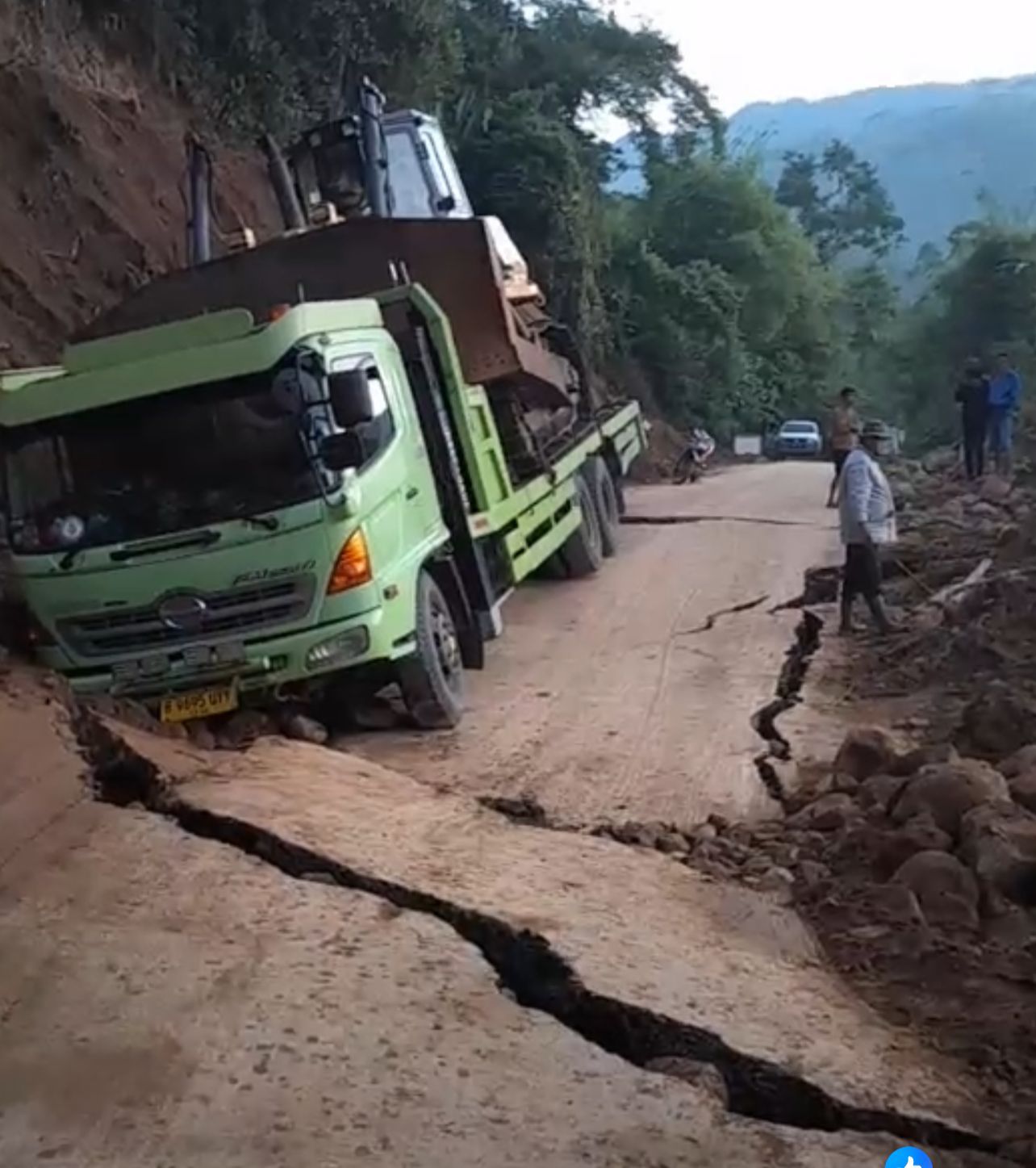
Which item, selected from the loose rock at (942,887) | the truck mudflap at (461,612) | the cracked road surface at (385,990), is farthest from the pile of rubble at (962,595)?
the loose rock at (942,887)

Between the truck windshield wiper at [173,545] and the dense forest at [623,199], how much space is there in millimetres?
10887

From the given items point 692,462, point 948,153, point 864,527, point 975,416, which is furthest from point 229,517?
point 948,153

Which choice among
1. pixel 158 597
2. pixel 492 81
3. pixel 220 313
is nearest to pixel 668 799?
pixel 158 597

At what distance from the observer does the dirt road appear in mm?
7875

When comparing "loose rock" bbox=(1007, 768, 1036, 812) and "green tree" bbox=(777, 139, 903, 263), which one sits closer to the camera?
"loose rock" bbox=(1007, 768, 1036, 812)

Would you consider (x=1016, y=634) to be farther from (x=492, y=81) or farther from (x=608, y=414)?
(x=492, y=81)

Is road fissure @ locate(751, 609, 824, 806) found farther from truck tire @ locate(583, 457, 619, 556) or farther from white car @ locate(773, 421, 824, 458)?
white car @ locate(773, 421, 824, 458)

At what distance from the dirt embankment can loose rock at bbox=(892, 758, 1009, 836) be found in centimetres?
905

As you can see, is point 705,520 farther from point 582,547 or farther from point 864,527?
point 864,527

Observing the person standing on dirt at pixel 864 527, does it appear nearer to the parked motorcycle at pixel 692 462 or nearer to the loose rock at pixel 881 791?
the loose rock at pixel 881 791

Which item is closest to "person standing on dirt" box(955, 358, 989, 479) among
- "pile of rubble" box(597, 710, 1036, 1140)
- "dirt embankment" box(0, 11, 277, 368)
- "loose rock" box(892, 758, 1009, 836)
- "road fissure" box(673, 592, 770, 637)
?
"road fissure" box(673, 592, 770, 637)

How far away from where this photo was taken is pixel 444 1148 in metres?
4.26

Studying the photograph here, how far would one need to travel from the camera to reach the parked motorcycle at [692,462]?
25877 mm
